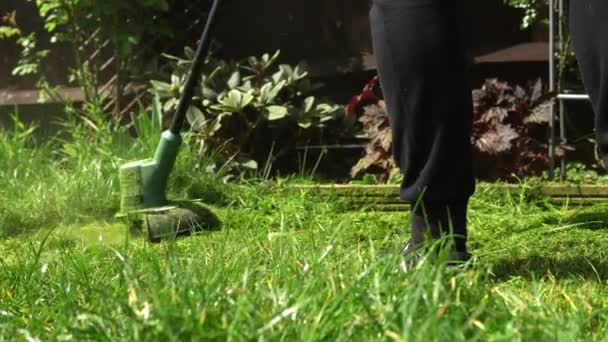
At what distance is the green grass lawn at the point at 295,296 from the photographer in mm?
1348

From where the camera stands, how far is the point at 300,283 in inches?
59.9

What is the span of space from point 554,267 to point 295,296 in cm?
89

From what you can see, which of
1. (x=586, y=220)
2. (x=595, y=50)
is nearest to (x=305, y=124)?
(x=586, y=220)

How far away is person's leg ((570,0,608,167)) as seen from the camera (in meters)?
1.97

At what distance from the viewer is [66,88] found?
4.58 metres

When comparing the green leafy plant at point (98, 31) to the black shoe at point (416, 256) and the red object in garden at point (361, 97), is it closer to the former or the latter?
the red object in garden at point (361, 97)

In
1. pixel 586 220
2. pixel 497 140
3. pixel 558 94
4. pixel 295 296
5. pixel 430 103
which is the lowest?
pixel 586 220

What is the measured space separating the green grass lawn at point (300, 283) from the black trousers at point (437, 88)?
16cm

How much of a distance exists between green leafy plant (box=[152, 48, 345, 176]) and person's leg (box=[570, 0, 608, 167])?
1693 mm

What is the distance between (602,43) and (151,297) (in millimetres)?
1012

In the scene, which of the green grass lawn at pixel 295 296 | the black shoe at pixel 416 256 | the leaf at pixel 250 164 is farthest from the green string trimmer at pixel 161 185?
the black shoe at pixel 416 256

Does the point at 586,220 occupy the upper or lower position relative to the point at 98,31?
lower

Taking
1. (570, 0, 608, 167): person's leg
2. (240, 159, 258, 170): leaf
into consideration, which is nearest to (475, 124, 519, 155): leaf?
(240, 159, 258, 170): leaf

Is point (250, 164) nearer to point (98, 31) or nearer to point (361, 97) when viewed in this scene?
point (361, 97)
